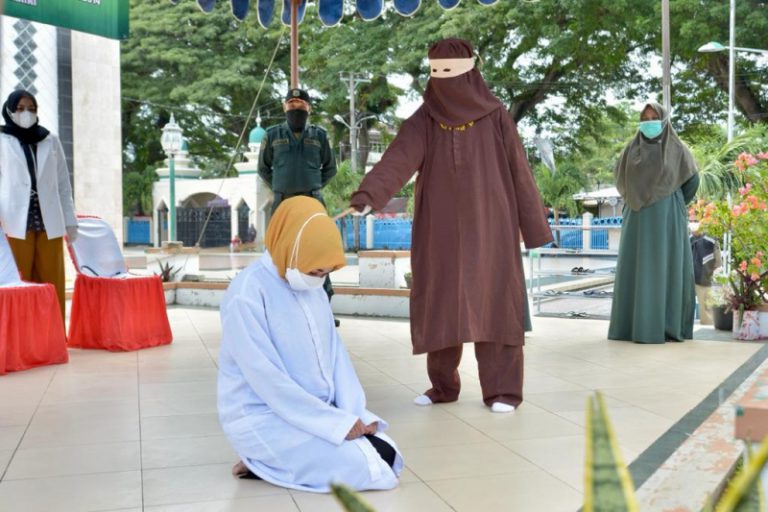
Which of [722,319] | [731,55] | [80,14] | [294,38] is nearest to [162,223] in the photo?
[731,55]

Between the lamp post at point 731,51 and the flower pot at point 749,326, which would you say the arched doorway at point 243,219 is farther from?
the flower pot at point 749,326

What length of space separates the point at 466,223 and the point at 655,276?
2416 mm

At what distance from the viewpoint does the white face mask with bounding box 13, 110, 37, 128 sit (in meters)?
5.27

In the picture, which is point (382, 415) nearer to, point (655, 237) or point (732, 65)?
point (655, 237)

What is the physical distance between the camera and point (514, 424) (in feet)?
11.5

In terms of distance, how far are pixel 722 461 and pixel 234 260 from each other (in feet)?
27.0

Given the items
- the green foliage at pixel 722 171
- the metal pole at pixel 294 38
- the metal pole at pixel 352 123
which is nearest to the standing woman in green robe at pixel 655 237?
the metal pole at pixel 294 38

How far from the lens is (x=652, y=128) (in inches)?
223

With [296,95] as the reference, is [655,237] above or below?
below

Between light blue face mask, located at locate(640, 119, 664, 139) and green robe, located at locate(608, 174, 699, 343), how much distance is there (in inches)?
18.2

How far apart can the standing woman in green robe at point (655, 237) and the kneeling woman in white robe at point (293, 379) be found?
11.5 feet

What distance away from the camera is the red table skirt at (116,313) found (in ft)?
18.7

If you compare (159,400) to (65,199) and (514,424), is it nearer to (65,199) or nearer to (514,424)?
(514,424)

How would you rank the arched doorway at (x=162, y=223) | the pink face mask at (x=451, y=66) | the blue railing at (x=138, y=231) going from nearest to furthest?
1. the pink face mask at (x=451, y=66)
2. the arched doorway at (x=162, y=223)
3. the blue railing at (x=138, y=231)
